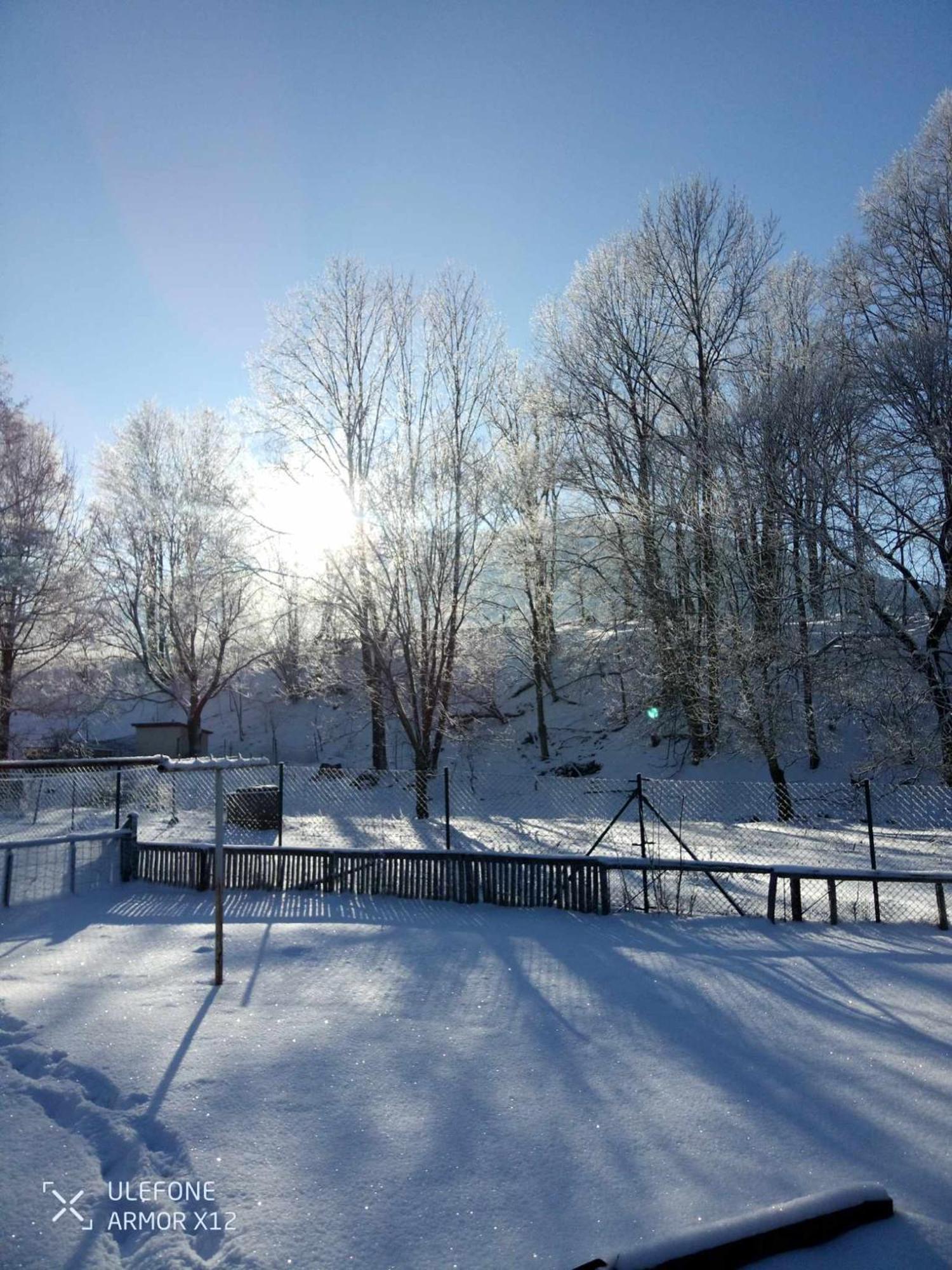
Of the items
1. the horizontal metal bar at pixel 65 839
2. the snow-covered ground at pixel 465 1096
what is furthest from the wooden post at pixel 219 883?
the horizontal metal bar at pixel 65 839

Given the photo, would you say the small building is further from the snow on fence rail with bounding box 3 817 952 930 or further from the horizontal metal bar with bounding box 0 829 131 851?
the snow on fence rail with bounding box 3 817 952 930

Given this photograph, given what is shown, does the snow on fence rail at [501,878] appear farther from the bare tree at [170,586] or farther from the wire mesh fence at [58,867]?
the bare tree at [170,586]

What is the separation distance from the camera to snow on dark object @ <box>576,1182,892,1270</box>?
107 inches

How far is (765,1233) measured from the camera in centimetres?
290

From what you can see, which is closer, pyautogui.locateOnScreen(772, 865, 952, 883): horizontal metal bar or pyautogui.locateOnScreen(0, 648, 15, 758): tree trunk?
pyautogui.locateOnScreen(772, 865, 952, 883): horizontal metal bar

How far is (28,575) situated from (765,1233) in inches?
799

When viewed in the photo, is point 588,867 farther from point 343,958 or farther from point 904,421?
point 904,421

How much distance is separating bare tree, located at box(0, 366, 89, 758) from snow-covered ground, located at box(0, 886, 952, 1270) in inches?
562

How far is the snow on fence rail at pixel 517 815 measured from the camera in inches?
485

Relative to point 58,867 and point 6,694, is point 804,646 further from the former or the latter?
point 6,694

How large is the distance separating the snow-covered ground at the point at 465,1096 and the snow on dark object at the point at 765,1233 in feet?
0.34

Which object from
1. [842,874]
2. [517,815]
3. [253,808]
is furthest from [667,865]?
[517,815]

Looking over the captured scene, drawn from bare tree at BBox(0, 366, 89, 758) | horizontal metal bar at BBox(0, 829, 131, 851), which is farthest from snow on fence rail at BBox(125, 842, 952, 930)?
bare tree at BBox(0, 366, 89, 758)

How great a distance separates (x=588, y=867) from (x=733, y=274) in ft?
64.2
